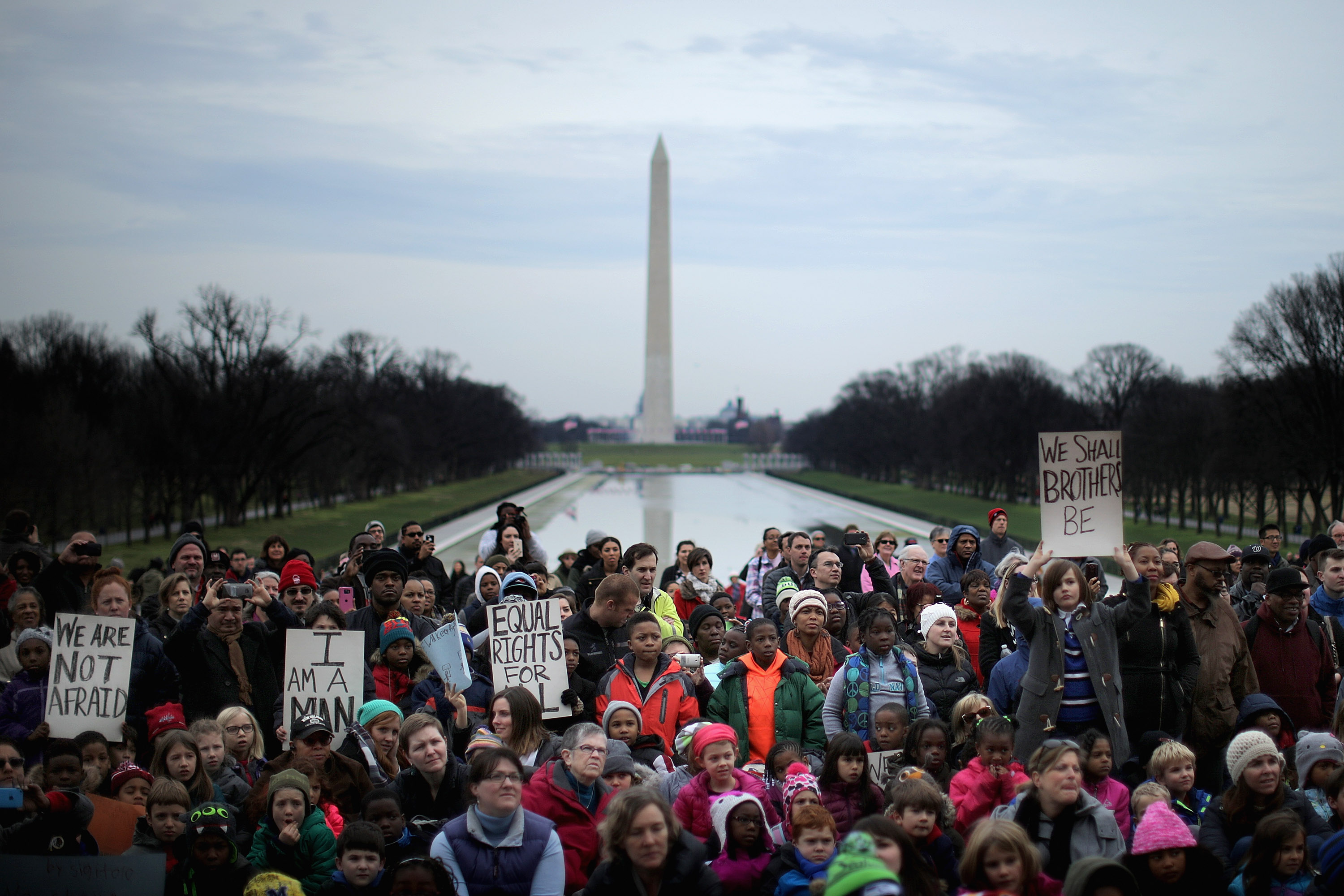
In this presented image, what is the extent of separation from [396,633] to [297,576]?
2.12 meters

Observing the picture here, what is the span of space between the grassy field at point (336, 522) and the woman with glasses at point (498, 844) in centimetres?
1516

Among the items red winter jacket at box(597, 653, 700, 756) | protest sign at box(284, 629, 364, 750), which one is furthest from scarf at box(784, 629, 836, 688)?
protest sign at box(284, 629, 364, 750)

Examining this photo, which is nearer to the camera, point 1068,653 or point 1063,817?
point 1063,817

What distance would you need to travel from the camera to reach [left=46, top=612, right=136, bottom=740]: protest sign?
649 centimetres

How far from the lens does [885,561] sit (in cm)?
1153

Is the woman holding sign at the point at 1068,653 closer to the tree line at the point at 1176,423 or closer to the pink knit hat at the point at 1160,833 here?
the pink knit hat at the point at 1160,833

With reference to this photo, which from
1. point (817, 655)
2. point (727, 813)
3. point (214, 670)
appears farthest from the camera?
point (817, 655)

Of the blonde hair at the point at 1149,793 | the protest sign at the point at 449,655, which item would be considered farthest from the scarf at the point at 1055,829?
the protest sign at the point at 449,655

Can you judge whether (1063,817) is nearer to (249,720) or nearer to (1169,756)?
(1169,756)

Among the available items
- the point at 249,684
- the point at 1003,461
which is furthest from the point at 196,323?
the point at 249,684

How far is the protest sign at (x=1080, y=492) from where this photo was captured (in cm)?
653

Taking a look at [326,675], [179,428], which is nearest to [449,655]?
[326,675]

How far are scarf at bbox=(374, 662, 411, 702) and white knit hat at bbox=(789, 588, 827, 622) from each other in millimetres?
2413

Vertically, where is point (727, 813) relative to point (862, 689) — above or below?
below
